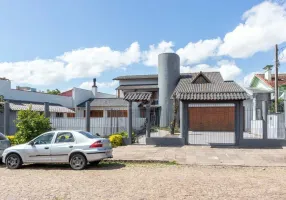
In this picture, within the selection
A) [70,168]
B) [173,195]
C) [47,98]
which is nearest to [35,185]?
[70,168]

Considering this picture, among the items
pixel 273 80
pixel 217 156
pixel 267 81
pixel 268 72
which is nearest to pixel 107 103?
pixel 267 81

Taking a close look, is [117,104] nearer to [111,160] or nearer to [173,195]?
[111,160]

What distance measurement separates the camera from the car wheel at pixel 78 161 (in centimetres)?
1003

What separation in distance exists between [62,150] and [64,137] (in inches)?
20.3

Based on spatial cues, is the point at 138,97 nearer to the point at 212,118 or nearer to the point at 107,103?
the point at 212,118

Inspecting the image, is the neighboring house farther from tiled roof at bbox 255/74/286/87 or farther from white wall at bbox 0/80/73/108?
white wall at bbox 0/80/73/108

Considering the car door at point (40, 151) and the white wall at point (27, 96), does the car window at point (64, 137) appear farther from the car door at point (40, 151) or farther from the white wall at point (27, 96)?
the white wall at point (27, 96)

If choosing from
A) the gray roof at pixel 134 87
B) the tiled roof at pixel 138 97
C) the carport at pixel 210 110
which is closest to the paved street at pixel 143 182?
the carport at pixel 210 110

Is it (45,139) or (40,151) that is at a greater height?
(45,139)

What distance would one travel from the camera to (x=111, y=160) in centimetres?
1181

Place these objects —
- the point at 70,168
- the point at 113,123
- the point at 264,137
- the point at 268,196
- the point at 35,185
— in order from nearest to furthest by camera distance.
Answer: the point at 268,196
the point at 35,185
the point at 70,168
the point at 264,137
the point at 113,123

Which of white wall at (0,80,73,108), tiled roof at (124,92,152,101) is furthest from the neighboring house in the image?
white wall at (0,80,73,108)

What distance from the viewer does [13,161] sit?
10633mm

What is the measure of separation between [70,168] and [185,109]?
827 centimetres
